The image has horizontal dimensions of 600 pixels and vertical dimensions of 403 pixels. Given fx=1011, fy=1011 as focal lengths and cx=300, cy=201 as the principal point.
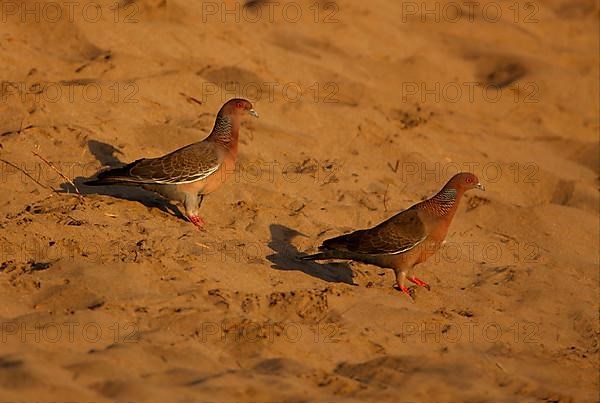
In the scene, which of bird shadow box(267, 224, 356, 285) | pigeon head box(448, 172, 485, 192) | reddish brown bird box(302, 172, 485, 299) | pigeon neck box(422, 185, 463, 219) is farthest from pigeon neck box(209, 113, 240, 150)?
pigeon head box(448, 172, 485, 192)

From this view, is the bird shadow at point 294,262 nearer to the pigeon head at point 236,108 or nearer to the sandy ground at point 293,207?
the sandy ground at point 293,207

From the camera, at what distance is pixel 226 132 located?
8.76 metres

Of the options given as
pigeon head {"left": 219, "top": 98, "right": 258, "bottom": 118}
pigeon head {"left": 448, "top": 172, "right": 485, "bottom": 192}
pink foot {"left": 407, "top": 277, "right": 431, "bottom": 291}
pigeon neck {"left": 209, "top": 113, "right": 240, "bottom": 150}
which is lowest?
pink foot {"left": 407, "top": 277, "right": 431, "bottom": 291}

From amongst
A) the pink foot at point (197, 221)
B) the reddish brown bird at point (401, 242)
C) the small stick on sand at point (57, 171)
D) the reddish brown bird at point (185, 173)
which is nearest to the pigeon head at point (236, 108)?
the reddish brown bird at point (185, 173)

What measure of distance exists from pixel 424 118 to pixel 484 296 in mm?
3703

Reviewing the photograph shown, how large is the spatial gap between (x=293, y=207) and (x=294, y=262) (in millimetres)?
961

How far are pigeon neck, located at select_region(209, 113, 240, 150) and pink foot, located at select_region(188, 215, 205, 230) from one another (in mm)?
753

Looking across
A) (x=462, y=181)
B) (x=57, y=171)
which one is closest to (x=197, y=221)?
(x=57, y=171)

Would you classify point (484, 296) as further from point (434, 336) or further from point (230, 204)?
point (230, 204)

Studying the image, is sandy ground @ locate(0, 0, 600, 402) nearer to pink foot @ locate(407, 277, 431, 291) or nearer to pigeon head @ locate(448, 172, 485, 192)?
pink foot @ locate(407, 277, 431, 291)

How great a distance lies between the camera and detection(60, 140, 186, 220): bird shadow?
27.1ft

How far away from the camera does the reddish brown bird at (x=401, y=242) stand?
7703 mm

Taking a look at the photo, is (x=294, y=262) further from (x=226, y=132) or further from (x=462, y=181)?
(x=462, y=181)

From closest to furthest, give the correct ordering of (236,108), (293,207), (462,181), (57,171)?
(57,171) → (462,181) → (293,207) → (236,108)
